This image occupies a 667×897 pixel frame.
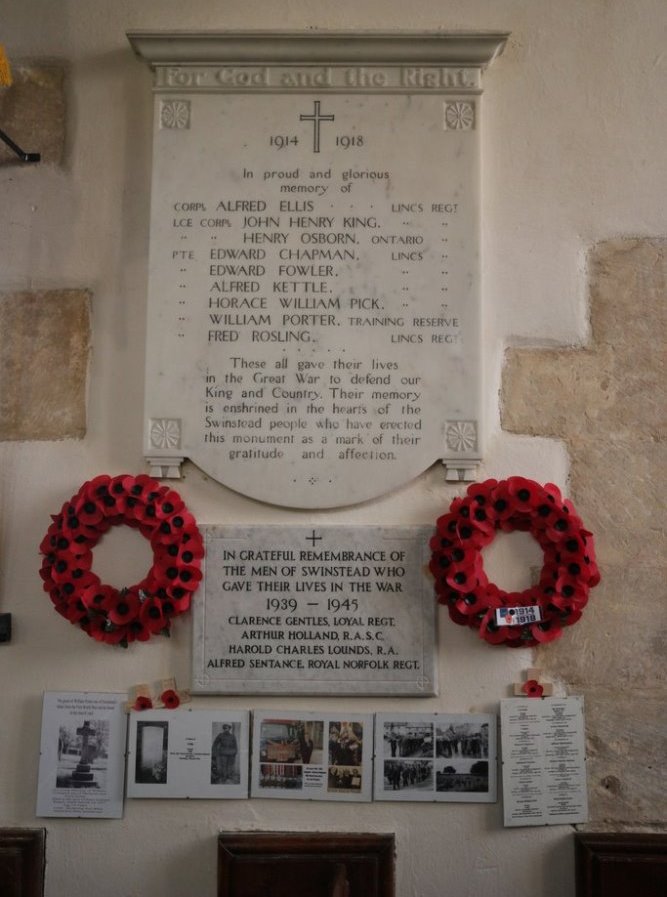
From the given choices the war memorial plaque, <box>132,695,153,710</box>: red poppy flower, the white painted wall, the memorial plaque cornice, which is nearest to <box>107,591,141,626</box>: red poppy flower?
the white painted wall

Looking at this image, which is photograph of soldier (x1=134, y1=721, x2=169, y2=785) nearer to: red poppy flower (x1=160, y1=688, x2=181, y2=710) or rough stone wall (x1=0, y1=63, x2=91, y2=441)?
red poppy flower (x1=160, y1=688, x2=181, y2=710)

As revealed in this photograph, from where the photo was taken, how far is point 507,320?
2898 mm

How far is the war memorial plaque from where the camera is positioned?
2811mm

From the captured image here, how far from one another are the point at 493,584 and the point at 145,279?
1.45 meters

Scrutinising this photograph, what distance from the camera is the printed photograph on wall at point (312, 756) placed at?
271 centimetres

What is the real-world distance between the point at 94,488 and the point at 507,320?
54.0 inches

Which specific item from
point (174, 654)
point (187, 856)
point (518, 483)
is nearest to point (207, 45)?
point (518, 483)

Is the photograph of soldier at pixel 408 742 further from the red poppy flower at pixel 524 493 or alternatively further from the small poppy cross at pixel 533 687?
the red poppy flower at pixel 524 493

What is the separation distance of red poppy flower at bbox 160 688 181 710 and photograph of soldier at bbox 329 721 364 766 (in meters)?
0.47

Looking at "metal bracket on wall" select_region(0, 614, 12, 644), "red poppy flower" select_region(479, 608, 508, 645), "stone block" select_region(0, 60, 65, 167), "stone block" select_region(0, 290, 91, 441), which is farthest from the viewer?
"stone block" select_region(0, 60, 65, 167)

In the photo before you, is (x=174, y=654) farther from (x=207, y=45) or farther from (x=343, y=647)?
(x=207, y=45)

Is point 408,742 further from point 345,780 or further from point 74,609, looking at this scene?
point 74,609

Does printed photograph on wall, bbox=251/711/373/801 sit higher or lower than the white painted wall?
lower

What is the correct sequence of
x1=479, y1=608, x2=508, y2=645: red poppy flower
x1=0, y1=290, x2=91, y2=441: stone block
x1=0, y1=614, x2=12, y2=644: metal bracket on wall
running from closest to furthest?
x1=479, y1=608, x2=508, y2=645: red poppy flower < x1=0, y1=614, x2=12, y2=644: metal bracket on wall < x1=0, y1=290, x2=91, y2=441: stone block
